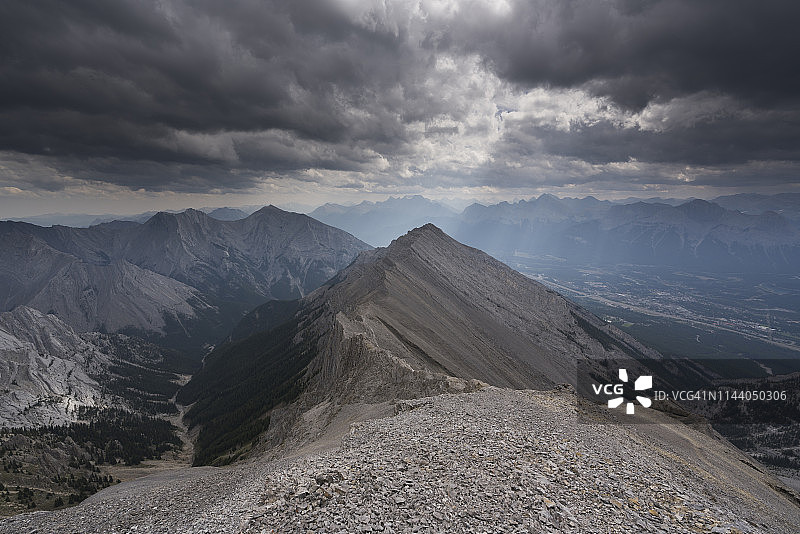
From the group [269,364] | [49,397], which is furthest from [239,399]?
[49,397]

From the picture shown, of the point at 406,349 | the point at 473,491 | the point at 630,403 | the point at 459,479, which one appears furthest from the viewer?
the point at 406,349

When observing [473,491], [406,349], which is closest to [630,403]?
[473,491]

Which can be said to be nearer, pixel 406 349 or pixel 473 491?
pixel 473 491

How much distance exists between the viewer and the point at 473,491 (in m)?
17.4

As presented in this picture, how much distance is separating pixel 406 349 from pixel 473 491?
62.0 meters

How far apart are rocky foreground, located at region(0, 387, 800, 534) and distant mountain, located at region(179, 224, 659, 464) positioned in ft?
59.4

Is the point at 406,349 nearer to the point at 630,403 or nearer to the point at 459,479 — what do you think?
the point at 630,403

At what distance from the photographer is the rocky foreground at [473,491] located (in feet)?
52.3

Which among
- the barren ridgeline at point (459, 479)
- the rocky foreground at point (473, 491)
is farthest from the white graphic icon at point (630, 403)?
the rocky foreground at point (473, 491)

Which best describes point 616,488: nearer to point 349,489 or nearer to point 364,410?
point 349,489

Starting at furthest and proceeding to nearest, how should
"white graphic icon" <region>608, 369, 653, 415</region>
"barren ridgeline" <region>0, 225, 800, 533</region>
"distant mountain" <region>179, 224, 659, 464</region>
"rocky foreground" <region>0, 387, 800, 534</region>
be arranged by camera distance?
"distant mountain" <region>179, 224, 659, 464</region>, "white graphic icon" <region>608, 369, 653, 415</region>, "barren ridgeline" <region>0, 225, 800, 533</region>, "rocky foreground" <region>0, 387, 800, 534</region>

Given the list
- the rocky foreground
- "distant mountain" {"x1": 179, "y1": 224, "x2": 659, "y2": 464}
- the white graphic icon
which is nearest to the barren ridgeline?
the rocky foreground

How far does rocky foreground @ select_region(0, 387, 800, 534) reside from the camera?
15.9 meters

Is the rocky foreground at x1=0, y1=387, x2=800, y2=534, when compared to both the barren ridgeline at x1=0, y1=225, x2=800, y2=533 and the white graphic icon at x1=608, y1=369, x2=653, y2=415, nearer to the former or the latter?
the barren ridgeline at x1=0, y1=225, x2=800, y2=533
